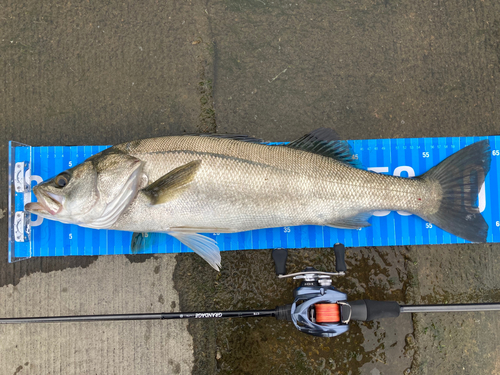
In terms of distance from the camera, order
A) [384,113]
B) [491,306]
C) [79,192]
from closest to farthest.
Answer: [79,192]
[491,306]
[384,113]

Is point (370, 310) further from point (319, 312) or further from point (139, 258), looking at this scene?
point (139, 258)

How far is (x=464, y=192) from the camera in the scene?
8.55 feet

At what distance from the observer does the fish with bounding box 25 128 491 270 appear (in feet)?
7.70

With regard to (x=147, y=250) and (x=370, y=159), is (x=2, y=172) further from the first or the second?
(x=370, y=159)

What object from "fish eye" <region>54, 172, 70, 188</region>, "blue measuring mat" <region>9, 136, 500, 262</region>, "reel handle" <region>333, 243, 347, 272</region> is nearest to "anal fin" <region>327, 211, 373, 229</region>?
"reel handle" <region>333, 243, 347, 272</region>

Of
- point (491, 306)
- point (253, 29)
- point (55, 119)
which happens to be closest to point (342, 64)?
point (253, 29)

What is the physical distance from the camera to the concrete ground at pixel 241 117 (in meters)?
2.92

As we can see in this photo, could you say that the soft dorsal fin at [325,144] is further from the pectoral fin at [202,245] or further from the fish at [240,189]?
the pectoral fin at [202,245]

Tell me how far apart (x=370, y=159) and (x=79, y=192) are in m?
2.49

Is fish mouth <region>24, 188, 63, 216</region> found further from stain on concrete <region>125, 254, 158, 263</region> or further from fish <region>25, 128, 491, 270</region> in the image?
stain on concrete <region>125, 254, 158, 263</region>

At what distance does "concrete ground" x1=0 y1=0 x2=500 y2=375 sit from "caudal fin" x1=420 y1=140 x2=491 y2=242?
1.41ft

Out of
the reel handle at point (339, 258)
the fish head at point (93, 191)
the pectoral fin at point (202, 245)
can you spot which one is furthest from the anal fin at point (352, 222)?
the fish head at point (93, 191)

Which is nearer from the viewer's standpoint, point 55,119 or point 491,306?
point 491,306

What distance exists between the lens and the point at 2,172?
3041 mm
